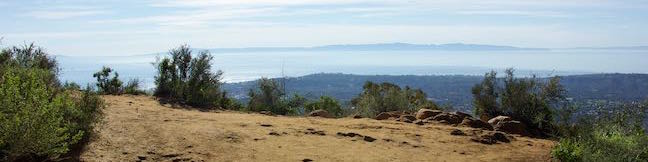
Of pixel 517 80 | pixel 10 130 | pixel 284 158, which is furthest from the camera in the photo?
pixel 517 80

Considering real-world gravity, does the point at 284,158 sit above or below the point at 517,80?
below

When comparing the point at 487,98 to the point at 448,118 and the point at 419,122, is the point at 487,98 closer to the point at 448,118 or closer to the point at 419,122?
the point at 448,118

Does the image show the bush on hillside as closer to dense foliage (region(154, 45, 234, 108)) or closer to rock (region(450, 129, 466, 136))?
rock (region(450, 129, 466, 136))

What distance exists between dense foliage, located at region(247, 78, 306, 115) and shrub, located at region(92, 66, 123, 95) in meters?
5.30

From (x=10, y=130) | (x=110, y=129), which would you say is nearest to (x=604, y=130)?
(x=110, y=129)

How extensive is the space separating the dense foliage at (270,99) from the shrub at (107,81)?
208 inches

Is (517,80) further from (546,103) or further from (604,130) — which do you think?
(604,130)

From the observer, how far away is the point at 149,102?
19250mm

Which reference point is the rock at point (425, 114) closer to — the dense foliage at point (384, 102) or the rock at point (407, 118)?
the rock at point (407, 118)

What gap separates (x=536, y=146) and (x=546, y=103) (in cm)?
462

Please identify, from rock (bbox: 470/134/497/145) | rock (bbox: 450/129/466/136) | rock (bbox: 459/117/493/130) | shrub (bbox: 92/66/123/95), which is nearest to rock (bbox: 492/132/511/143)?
rock (bbox: 470/134/497/145)

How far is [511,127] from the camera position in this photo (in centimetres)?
1667

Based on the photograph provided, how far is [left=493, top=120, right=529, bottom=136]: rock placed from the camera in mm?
16609

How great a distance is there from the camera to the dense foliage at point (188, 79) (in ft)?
68.5
